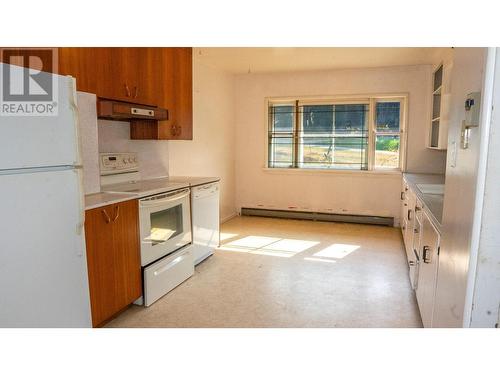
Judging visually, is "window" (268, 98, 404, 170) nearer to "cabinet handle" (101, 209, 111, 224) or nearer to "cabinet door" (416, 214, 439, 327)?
"cabinet door" (416, 214, 439, 327)

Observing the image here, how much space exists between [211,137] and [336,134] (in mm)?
2051

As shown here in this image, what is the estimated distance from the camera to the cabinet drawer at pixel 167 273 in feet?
8.95

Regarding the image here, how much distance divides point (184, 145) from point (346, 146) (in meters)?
2.70

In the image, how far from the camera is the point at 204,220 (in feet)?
12.2

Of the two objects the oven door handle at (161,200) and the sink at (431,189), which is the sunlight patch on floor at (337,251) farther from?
the oven door handle at (161,200)

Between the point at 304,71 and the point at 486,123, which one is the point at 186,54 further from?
the point at 486,123

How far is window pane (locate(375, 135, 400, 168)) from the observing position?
5387 millimetres

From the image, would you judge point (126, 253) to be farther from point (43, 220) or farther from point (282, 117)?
point (282, 117)

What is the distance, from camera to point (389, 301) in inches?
111

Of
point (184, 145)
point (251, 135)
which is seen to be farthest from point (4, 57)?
point (251, 135)

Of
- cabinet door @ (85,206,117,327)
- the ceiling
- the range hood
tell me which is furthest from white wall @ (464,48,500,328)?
the ceiling

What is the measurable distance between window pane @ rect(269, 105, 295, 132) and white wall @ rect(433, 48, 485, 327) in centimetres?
440

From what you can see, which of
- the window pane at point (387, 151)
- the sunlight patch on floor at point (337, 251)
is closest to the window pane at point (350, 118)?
the window pane at point (387, 151)

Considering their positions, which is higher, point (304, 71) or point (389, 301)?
point (304, 71)
